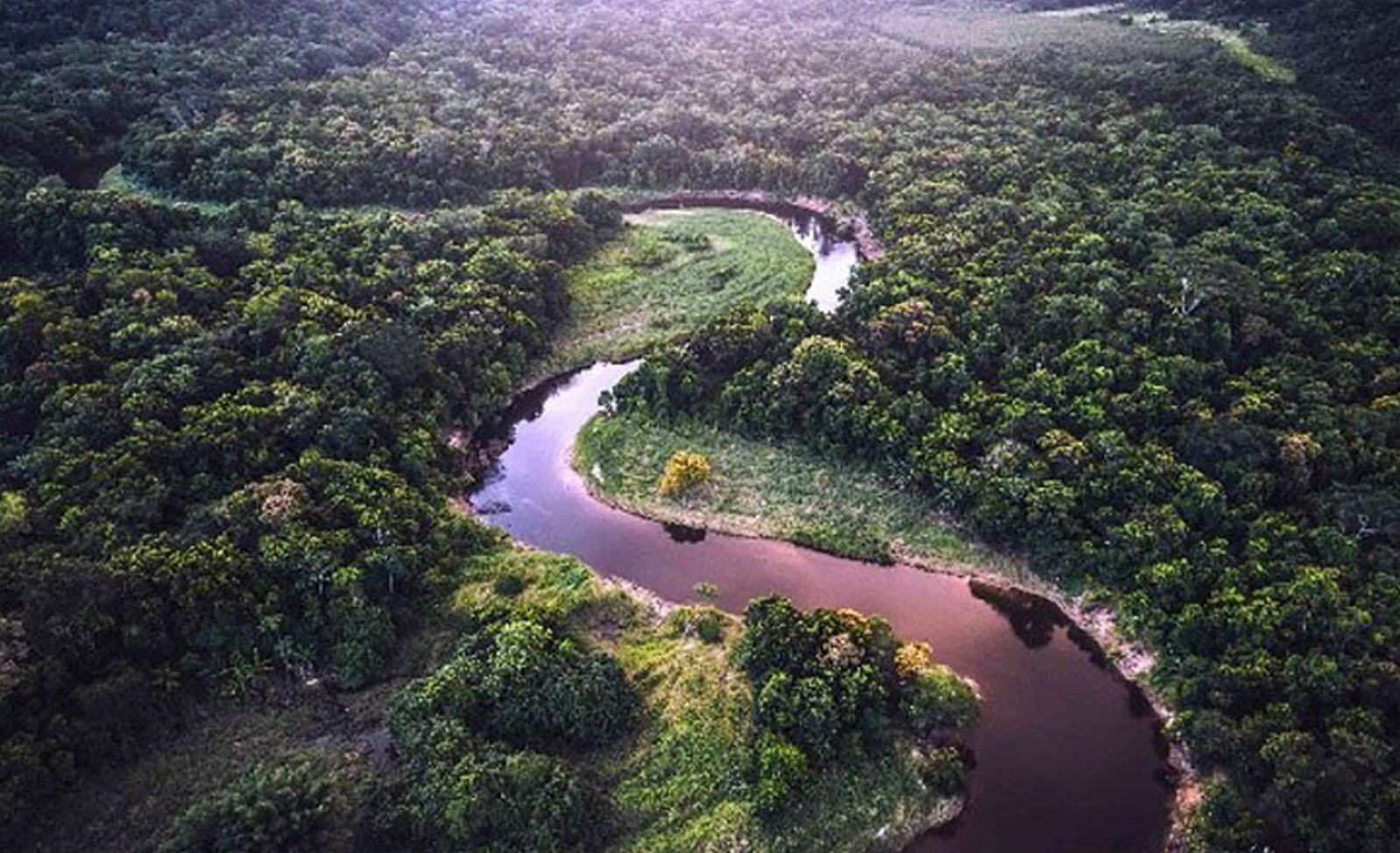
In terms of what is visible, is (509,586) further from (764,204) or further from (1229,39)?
(1229,39)

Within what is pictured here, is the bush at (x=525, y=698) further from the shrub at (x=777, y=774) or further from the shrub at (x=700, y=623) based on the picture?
the shrub at (x=777, y=774)

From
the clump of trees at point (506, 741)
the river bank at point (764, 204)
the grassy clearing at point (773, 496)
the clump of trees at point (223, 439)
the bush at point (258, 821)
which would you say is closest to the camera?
the bush at point (258, 821)

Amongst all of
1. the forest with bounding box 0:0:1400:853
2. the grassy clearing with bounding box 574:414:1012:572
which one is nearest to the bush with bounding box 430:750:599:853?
the forest with bounding box 0:0:1400:853

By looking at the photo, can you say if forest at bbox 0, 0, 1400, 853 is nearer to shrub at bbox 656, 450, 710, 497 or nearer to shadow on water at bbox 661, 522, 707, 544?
shrub at bbox 656, 450, 710, 497

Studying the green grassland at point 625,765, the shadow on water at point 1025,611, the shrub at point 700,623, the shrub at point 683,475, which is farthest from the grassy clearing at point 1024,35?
the green grassland at point 625,765

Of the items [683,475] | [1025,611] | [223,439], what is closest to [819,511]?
[683,475]

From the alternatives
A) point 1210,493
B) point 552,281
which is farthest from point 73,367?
point 1210,493
